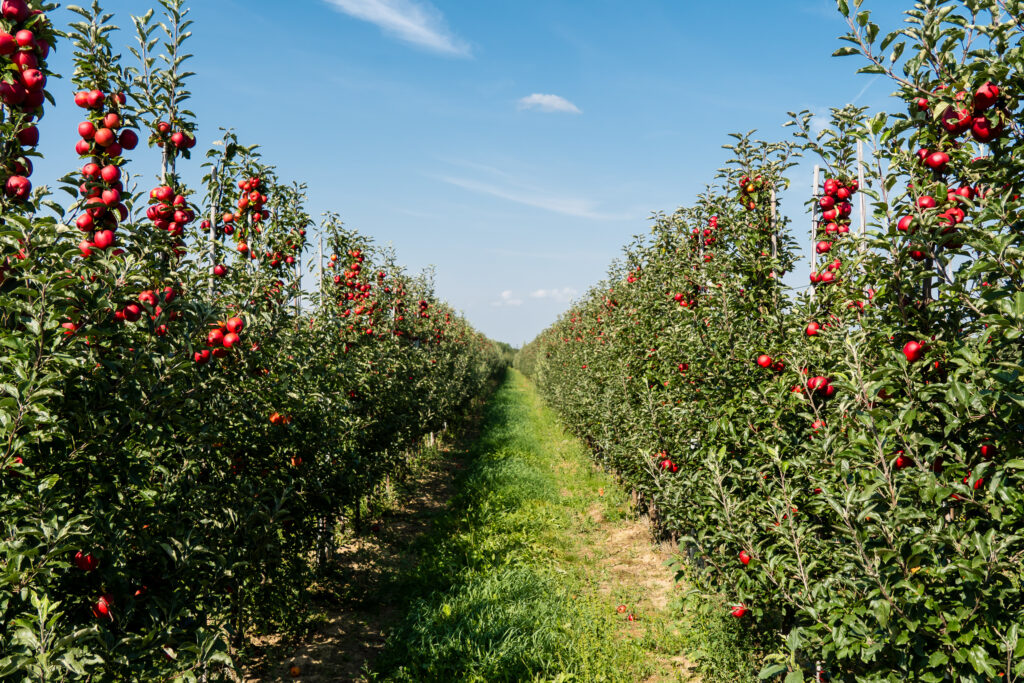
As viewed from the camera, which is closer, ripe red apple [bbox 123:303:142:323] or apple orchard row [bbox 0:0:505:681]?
apple orchard row [bbox 0:0:505:681]

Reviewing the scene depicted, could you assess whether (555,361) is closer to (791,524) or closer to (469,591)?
(469,591)

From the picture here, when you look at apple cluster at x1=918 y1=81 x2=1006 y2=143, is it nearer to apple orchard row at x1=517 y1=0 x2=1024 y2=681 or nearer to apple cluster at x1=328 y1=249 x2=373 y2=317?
apple orchard row at x1=517 y1=0 x2=1024 y2=681

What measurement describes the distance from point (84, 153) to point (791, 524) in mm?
4518

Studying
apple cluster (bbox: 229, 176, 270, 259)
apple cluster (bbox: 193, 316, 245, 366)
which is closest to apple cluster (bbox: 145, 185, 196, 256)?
apple cluster (bbox: 193, 316, 245, 366)

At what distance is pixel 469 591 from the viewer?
616cm

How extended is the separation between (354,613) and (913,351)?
20.3 ft

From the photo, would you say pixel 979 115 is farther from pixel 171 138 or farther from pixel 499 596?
pixel 499 596

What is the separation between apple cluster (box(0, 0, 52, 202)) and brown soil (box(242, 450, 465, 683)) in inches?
174

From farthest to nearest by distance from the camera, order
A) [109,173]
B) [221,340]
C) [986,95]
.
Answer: [221,340], [109,173], [986,95]

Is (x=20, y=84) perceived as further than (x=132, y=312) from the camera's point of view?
No

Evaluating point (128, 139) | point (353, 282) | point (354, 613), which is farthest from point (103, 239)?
point (353, 282)

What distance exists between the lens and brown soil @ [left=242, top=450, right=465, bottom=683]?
16.4 feet

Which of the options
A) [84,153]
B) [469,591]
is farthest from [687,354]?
[84,153]

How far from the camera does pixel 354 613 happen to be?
6.17m
